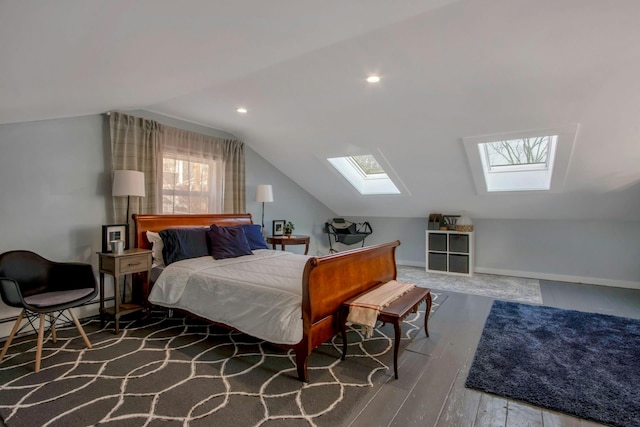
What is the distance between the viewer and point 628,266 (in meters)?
4.77

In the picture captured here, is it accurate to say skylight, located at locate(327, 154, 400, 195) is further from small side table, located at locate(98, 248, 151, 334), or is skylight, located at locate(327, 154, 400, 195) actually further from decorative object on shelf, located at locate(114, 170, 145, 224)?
small side table, located at locate(98, 248, 151, 334)

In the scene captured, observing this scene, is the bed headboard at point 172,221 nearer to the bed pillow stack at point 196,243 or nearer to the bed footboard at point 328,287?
the bed pillow stack at point 196,243

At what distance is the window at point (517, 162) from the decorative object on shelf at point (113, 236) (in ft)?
13.1

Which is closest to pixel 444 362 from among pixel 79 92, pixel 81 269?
pixel 81 269

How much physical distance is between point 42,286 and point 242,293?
1857mm

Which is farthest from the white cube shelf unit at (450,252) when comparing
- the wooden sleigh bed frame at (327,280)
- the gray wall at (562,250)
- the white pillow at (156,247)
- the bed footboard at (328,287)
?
the white pillow at (156,247)

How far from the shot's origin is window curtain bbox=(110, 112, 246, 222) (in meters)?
3.57

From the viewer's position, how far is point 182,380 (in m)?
2.23

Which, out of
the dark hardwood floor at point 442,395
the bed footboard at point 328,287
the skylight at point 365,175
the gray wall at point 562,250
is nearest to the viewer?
the dark hardwood floor at point 442,395

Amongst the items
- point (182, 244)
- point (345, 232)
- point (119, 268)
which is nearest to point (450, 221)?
point (345, 232)

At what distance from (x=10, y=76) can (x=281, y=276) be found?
7.11ft

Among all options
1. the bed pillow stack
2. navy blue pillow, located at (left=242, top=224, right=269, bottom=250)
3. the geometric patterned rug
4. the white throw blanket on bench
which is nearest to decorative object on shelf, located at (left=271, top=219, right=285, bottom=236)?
navy blue pillow, located at (left=242, top=224, right=269, bottom=250)

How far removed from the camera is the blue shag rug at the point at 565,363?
78.9 inches

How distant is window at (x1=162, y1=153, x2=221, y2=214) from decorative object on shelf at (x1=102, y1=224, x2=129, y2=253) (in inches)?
28.6
